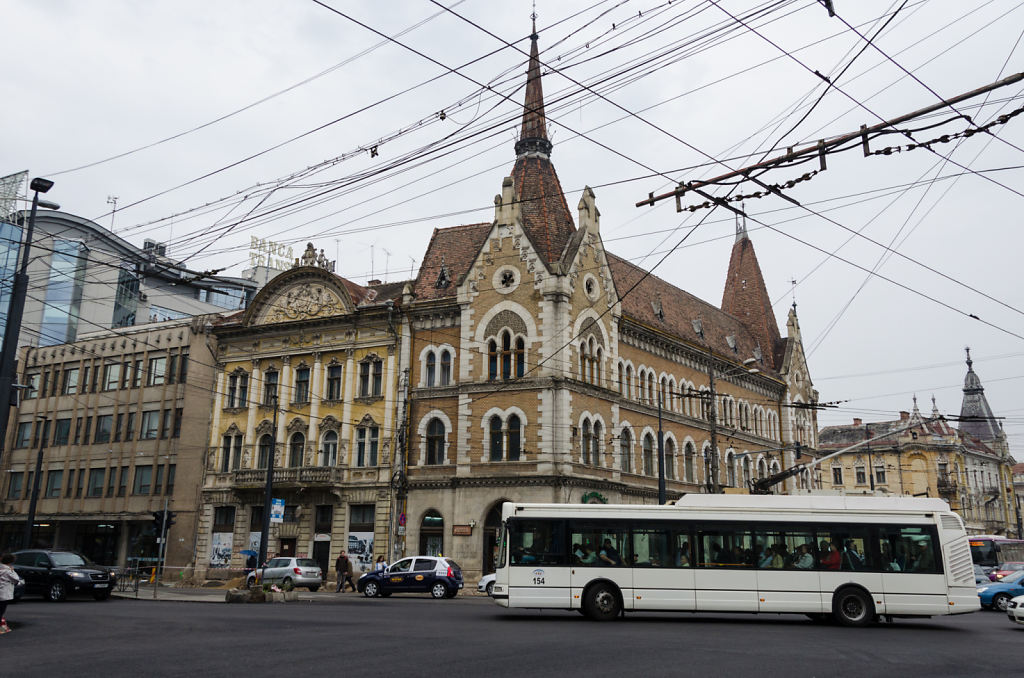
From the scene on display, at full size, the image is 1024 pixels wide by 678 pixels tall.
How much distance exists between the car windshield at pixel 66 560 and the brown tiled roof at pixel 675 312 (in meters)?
25.0

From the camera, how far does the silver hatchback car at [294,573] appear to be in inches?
1347

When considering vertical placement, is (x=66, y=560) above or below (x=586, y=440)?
below

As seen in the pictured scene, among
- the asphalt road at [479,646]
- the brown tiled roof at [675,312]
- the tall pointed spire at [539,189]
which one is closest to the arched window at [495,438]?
the tall pointed spire at [539,189]

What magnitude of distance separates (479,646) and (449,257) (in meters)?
32.5

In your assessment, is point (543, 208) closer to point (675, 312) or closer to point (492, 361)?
point (492, 361)

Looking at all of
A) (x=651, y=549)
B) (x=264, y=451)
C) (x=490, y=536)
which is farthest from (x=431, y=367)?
(x=651, y=549)

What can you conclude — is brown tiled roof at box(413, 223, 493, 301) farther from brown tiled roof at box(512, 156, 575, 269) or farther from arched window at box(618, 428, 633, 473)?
arched window at box(618, 428, 633, 473)

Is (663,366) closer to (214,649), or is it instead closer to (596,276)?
(596,276)

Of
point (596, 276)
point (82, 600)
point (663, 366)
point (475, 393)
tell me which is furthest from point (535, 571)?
point (663, 366)

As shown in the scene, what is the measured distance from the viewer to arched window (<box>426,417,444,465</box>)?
130 ft

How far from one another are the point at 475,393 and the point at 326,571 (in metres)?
11.2

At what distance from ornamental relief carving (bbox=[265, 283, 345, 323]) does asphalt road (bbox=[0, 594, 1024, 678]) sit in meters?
24.8

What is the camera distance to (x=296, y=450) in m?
43.8

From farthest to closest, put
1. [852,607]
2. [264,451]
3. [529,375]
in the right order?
[264,451] → [529,375] → [852,607]
